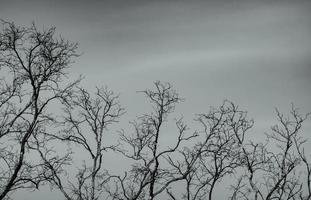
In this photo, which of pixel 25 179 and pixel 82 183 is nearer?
pixel 25 179

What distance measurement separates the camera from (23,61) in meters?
13.4

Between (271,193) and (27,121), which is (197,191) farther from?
(27,121)

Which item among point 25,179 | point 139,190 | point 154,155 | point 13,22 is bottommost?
point 25,179

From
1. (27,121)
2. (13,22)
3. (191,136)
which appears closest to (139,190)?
(191,136)

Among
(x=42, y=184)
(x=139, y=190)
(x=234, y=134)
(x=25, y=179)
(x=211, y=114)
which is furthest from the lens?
(x=234, y=134)

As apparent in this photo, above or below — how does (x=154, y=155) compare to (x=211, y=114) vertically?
below

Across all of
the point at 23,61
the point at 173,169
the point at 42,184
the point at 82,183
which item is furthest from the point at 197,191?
the point at 23,61

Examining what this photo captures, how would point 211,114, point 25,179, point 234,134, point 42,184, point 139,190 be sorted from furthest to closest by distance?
1. point 234,134
2. point 211,114
3. point 139,190
4. point 42,184
5. point 25,179

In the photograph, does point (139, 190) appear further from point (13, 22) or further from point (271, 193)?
point (13, 22)

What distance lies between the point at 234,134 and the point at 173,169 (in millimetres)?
3953

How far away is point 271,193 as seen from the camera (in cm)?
1862

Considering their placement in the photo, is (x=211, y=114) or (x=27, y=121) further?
(x=211, y=114)

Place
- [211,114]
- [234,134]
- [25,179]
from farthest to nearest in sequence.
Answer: [234,134]
[211,114]
[25,179]

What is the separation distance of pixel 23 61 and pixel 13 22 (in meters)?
1.18
